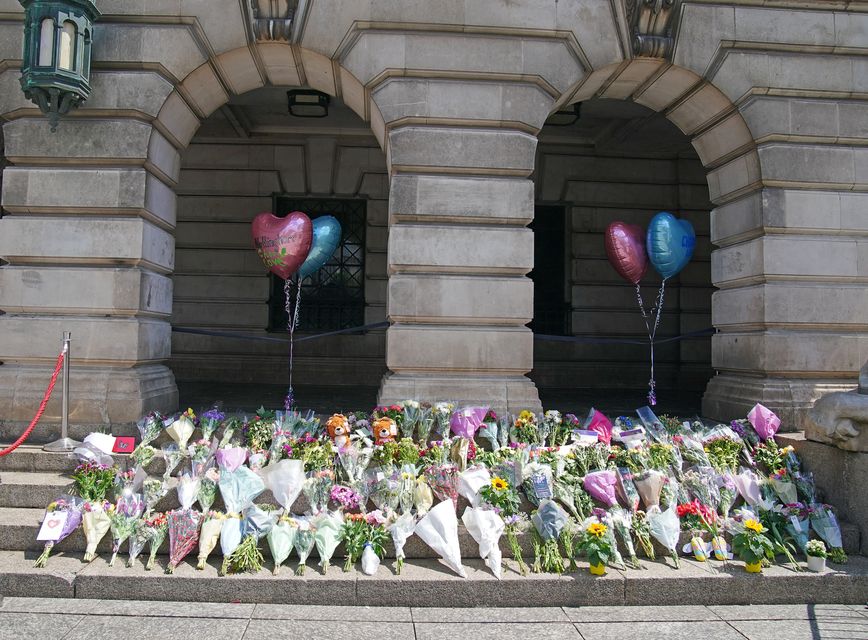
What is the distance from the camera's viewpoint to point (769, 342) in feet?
25.7

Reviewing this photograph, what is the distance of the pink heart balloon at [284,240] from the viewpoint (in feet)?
26.8

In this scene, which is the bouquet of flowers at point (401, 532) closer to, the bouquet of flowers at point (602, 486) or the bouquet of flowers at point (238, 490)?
the bouquet of flowers at point (238, 490)

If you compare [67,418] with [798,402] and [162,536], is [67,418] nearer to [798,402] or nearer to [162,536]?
[162,536]

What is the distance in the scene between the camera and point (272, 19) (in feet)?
25.1

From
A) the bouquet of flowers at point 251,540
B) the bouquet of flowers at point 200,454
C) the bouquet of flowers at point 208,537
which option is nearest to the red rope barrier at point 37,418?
the bouquet of flowers at point 200,454

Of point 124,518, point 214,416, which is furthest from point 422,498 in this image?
point 214,416

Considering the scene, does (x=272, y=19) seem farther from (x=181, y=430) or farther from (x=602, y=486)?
(x=602, y=486)

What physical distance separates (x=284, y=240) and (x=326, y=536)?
4.17m

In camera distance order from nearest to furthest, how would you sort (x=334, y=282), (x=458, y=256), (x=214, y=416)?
(x=214, y=416), (x=458, y=256), (x=334, y=282)

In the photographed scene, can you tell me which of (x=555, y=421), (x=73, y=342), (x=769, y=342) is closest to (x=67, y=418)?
(x=73, y=342)

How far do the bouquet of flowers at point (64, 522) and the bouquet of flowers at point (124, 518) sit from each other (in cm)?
31

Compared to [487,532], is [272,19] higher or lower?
higher

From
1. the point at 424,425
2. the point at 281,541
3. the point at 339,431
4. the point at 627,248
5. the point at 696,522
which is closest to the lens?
the point at 281,541

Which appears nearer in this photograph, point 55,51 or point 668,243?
point 55,51
